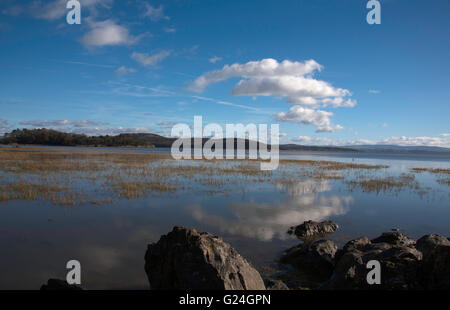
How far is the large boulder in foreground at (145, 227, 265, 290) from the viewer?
5684 mm

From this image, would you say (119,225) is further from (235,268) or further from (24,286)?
(235,268)

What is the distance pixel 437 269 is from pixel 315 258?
357 cm

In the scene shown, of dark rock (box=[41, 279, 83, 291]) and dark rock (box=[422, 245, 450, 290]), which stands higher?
dark rock (box=[422, 245, 450, 290])

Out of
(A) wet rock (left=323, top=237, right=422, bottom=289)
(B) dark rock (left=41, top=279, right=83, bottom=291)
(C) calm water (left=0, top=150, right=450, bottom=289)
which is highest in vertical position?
(A) wet rock (left=323, top=237, right=422, bottom=289)

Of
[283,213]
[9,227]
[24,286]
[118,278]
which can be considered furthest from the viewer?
[283,213]

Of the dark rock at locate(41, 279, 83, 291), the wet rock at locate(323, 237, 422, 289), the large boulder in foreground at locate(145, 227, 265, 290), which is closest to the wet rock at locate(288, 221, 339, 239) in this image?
the wet rock at locate(323, 237, 422, 289)

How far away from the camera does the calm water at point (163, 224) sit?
28.1 ft

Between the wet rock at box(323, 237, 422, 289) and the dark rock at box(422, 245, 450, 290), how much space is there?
18 centimetres

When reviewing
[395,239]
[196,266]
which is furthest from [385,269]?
[395,239]

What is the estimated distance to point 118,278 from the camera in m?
7.94

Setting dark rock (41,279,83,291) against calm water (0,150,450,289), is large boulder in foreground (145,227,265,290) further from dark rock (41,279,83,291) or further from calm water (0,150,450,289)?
dark rock (41,279,83,291)
